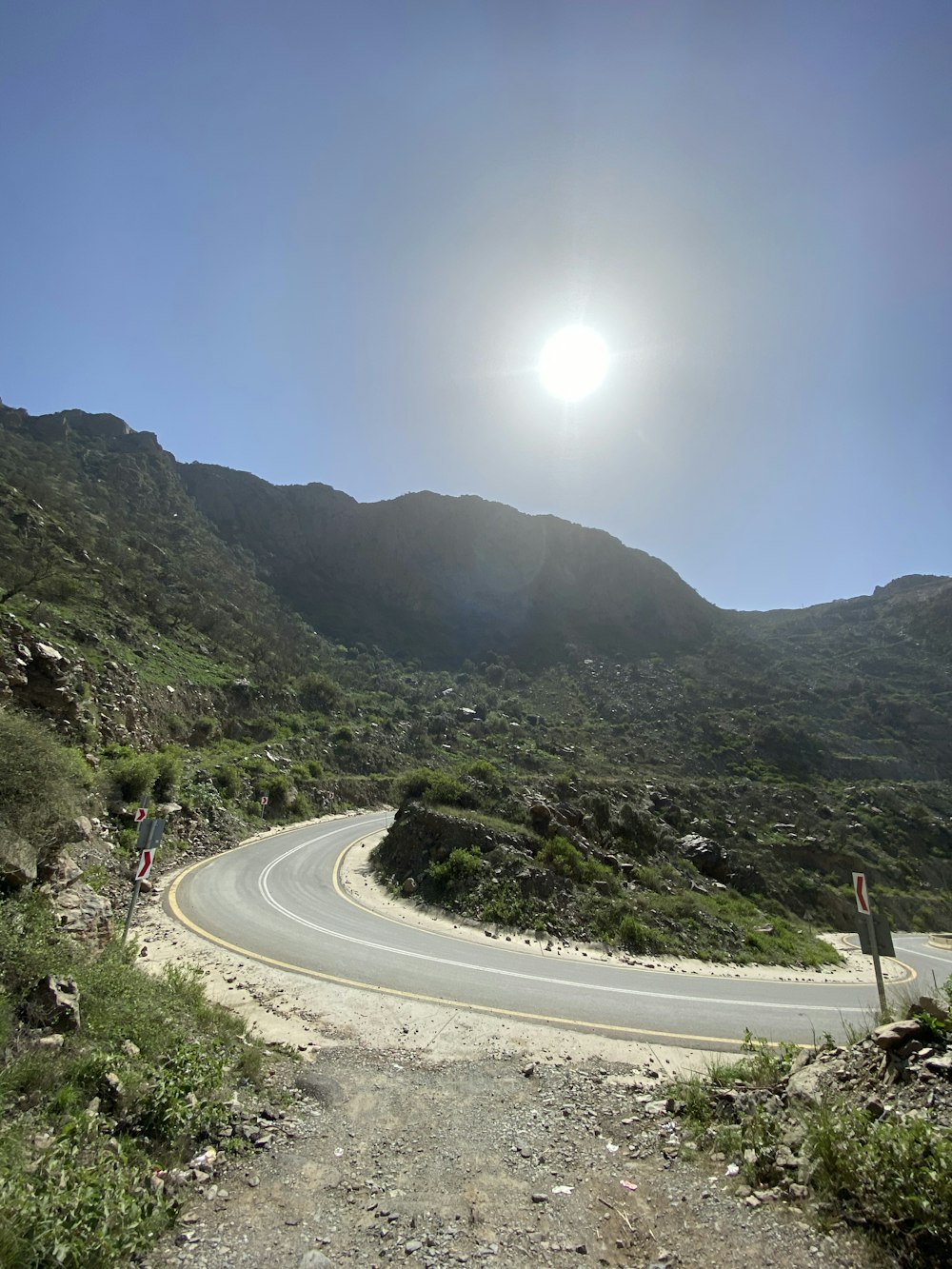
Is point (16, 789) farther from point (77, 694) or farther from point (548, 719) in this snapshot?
point (548, 719)

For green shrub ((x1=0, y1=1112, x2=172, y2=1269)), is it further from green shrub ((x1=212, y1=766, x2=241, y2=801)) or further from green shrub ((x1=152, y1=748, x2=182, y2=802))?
green shrub ((x1=212, y1=766, x2=241, y2=801))

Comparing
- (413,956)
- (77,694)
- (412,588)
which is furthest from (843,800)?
(412,588)

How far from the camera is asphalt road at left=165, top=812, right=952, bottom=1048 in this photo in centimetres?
1020

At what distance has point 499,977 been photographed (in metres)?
11.9

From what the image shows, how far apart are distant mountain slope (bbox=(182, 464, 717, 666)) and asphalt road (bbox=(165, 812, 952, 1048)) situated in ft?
220

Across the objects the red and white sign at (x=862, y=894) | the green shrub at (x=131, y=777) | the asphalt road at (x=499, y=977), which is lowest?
the asphalt road at (x=499, y=977)

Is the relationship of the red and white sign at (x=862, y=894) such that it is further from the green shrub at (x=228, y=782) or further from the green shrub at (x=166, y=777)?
the green shrub at (x=228, y=782)

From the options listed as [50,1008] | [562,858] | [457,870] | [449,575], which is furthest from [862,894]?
[449,575]

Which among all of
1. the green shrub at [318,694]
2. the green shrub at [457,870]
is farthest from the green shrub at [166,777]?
the green shrub at [318,694]

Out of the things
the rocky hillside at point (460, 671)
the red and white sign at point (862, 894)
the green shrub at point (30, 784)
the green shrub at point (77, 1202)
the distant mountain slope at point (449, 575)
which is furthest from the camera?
the distant mountain slope at point (449, 575)

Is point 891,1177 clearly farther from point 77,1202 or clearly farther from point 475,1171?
point 77,1202

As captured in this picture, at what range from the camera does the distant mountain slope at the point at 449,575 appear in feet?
290

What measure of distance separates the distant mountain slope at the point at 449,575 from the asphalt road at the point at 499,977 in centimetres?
6706

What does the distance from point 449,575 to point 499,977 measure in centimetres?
9361
